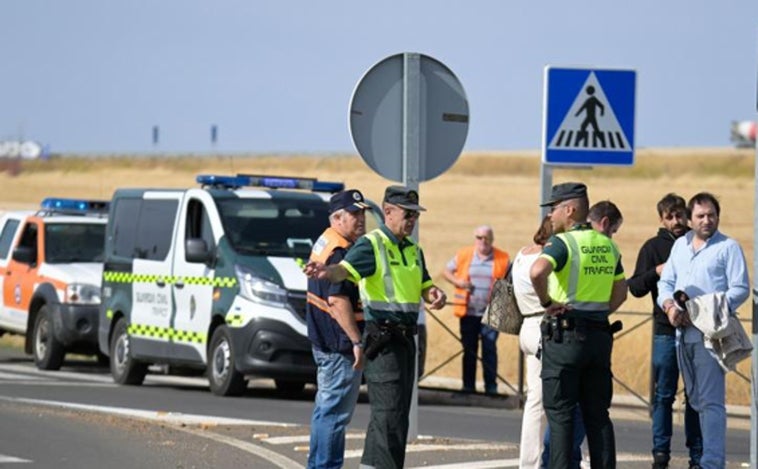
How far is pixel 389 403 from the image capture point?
11039 millimetres

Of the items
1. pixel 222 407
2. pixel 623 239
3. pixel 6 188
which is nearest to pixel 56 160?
pixel 6 188

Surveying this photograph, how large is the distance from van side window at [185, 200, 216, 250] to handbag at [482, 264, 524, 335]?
848 centimetres

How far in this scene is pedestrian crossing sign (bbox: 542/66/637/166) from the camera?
13.9m

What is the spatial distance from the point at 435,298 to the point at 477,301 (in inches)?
390

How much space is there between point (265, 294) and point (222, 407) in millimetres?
1403

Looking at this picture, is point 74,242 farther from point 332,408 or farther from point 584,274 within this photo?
point 584,274

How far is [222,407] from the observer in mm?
Answer: 18297

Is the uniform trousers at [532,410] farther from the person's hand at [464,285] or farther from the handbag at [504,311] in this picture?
the person's hand at [464,285]

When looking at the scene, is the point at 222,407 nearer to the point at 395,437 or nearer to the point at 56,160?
the point at 395,437

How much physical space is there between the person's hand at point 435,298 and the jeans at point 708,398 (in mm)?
2030

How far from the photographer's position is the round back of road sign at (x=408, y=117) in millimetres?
13586

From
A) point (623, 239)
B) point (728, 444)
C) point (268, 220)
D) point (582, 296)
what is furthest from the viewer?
point (623, 239)

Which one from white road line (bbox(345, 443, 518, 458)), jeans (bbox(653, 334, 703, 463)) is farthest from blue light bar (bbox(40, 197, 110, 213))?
jeans (bbox(653, 334, 703, 463))

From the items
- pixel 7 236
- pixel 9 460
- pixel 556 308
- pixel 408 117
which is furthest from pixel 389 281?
pixel 7 236
